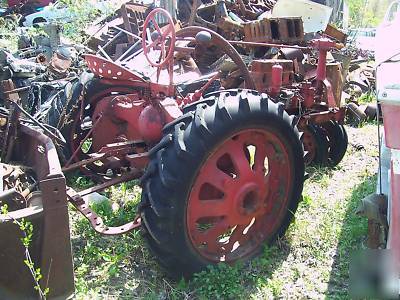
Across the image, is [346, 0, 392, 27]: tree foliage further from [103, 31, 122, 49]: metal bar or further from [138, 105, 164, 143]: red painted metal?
[138, 105, 164, 143]: red painted metal

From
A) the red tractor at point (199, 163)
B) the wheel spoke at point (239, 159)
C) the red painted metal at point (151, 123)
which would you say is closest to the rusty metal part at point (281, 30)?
the red tractor at point (199, 163)

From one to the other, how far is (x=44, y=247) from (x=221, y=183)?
1128mm

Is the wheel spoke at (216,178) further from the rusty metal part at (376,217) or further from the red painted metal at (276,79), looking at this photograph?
the red painted metal at (276,79)

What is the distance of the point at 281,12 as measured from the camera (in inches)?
290

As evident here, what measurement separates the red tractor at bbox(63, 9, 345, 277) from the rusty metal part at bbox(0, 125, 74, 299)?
54 centimetres

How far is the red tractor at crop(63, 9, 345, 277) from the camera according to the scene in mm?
2773

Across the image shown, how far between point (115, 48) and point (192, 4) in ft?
6.17

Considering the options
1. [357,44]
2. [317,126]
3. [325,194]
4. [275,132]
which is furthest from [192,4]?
[275,132]

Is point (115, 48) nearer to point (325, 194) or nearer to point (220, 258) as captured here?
point (325, 194)

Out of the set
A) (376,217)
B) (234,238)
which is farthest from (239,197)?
(376,217)

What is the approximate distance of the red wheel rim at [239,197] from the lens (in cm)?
298

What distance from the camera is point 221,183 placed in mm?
3000

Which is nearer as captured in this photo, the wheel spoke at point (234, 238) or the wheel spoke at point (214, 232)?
the wheel spoke at point (214, 232)

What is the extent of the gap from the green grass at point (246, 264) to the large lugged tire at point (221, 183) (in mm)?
132
